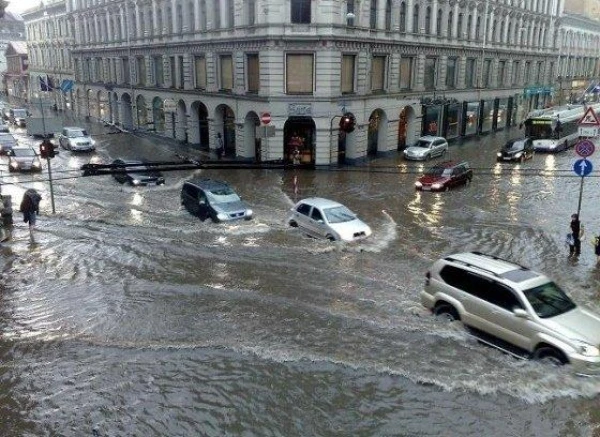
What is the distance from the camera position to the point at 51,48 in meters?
75.5

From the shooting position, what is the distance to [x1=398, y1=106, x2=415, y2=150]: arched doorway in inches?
1644

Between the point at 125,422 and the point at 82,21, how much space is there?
6062cm

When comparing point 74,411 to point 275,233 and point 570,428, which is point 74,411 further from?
point 275,233

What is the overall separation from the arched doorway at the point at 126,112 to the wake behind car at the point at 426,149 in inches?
1191

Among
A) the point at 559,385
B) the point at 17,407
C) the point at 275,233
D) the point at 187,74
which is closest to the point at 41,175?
the point at 187,74

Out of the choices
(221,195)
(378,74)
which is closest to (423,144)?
(378,74)

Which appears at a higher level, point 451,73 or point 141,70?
point 141,70

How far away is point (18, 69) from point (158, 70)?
215 ft

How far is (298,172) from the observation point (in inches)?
1319

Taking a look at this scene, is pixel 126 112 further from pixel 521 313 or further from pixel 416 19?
pixel 521 313

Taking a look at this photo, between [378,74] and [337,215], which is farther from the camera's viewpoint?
[378,74]

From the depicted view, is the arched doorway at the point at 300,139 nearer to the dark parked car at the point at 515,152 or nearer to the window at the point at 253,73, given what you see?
the window at the point at 253,73

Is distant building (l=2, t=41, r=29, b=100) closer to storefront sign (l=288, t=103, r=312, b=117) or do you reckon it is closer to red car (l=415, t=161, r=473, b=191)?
storefront sign (l=288, t=103, r=312, b=117)

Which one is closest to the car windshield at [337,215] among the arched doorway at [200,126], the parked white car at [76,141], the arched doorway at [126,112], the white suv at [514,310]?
the white suv at [514,310]
